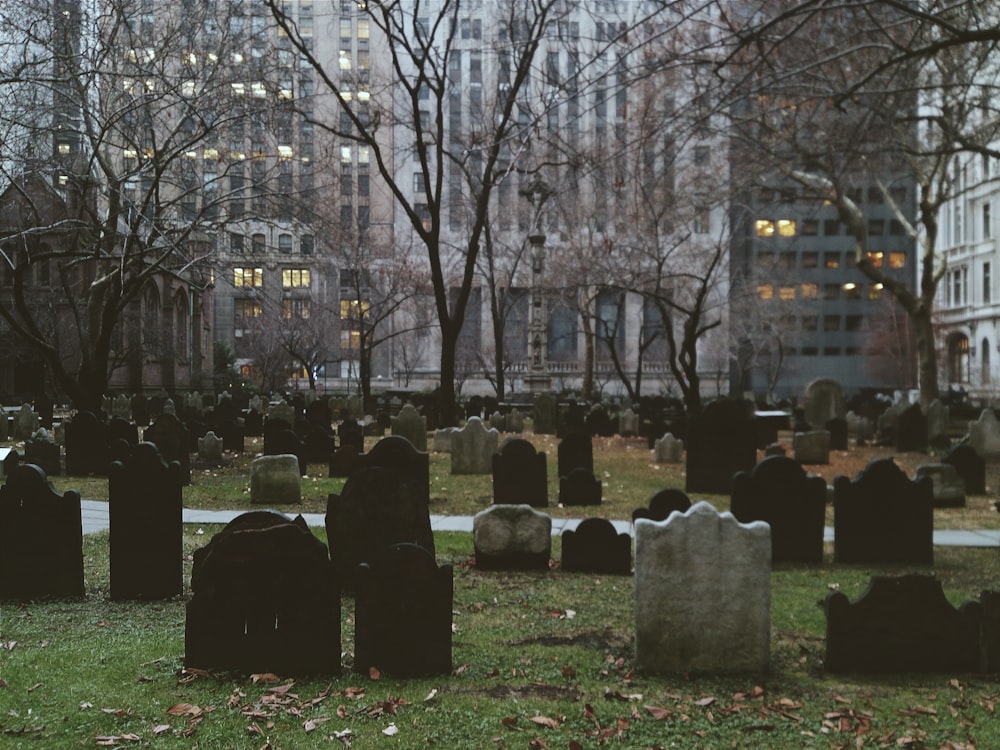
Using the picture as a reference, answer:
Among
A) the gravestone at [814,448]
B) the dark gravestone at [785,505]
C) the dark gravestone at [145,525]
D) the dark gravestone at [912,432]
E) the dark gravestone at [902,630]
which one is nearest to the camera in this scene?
the dark gravestone at [902,630]

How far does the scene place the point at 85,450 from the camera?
45.9 ft

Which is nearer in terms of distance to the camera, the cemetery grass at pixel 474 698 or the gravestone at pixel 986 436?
the cemetery grass at pixel 474 698

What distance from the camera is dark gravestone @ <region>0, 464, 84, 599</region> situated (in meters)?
6.11

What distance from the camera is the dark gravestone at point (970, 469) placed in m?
13.3

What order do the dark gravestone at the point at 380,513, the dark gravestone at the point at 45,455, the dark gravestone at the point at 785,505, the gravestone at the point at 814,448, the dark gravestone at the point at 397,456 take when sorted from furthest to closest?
the gravestone at the point at 814,448, the dark gravestone at the point at 45,455, the dark gravestone at the point at 397,456, the dark gravestone at the point at 785,505, the dark gravestone at the point at 380,513

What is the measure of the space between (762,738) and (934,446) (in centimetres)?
1817

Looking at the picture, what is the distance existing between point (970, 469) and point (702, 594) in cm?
1032

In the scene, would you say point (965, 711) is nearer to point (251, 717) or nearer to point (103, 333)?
point (251, 717)

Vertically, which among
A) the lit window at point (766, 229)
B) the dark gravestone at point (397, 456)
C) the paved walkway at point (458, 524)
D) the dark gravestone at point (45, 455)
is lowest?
the paved walkway at point (458, 524)

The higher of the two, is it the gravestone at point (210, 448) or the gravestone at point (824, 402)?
the gravestone at point (824, 402)

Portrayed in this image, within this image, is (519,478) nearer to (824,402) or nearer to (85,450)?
(85,450)

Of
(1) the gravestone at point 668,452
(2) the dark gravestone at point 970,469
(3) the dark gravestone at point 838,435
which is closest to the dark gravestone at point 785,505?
(2) the dark gravestone at point 970,469

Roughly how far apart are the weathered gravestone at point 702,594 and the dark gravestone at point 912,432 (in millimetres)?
17096

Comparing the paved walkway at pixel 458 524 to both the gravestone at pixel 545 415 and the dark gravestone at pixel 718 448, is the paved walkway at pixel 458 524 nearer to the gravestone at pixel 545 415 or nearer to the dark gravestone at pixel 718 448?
the dark gravestone at pixel 718 448
